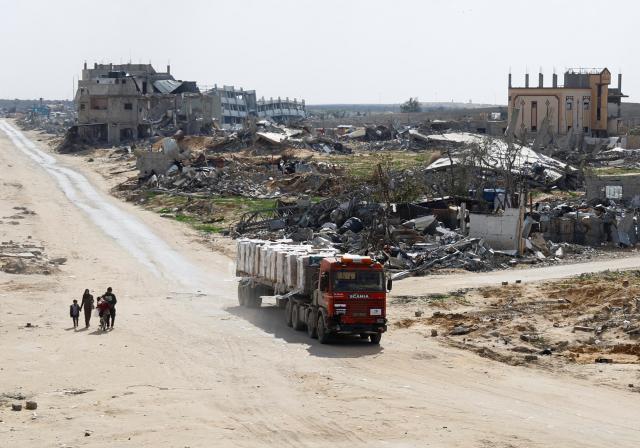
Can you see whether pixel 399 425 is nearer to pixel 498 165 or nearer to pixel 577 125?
pixel 498 165

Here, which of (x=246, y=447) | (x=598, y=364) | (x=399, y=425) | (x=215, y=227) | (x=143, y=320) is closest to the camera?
(x=246, y=447)

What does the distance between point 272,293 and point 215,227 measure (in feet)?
79.6

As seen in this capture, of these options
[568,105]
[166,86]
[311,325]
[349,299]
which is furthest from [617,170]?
[166,86]

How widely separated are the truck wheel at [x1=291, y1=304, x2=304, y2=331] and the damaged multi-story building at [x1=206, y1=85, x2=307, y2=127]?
354 feet

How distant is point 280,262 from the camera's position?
32.4m

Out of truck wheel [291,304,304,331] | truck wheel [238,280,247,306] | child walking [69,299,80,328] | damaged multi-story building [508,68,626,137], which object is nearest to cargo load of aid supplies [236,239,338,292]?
truck wheel [238,280,247,306]

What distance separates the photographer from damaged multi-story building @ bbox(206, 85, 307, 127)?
159625 mm

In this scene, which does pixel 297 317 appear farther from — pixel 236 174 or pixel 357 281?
pixel 236 174

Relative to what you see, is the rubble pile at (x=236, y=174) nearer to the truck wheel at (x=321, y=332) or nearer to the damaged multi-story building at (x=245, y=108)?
the truck wheel at (x=321, y=332)

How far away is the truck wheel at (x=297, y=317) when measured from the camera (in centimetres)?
3077

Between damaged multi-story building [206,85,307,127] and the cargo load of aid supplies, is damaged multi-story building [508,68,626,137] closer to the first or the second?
damaged multi-story building [206,85,307,127]

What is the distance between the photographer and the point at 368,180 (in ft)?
205

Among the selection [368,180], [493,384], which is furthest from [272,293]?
[368,180]

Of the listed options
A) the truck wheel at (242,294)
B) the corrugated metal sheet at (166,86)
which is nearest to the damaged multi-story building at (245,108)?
the corrugated metal sheet at (166,86)
